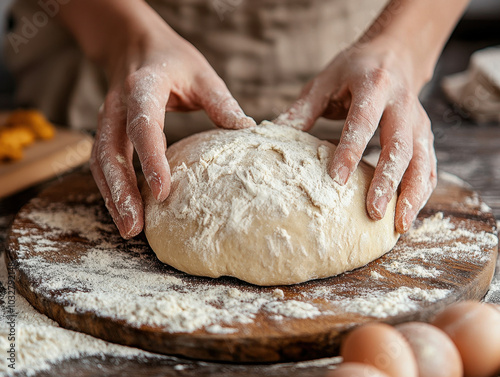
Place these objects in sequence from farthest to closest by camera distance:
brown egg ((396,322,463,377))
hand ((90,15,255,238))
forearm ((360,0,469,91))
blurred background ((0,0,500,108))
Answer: blurred background ((0,0,500,108)) → forearm ((360,0,469,91)) → hand ((90,15,255,238)) → brown egg ((396,322,463,377))

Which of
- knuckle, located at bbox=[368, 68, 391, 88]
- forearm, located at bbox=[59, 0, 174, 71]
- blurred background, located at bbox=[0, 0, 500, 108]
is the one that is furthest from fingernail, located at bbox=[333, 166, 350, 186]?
blurred background, located at bbox=[0, 0, 500, 108]

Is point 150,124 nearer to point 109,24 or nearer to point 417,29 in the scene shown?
point 109,24

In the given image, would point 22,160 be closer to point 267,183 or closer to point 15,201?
point 15,201

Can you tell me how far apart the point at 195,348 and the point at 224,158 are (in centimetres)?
51

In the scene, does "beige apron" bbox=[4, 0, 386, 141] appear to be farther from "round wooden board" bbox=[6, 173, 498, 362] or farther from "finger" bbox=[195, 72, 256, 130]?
"round wooden board" bbox=[6, 173, 498, 362]

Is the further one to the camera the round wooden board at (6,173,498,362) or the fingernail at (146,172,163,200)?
the fingernail at (146,172,163,200)

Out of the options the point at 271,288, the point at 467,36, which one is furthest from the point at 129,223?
the point at 467,36

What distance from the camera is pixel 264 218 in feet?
4.26

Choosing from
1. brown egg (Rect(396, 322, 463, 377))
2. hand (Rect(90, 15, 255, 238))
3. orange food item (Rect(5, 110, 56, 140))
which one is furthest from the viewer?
orange food item (Rect(5, 110, 56, 140))

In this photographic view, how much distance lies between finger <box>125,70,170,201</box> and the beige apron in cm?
77

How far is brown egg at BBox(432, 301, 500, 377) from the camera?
971 millimetres

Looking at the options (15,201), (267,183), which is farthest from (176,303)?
(15,201)

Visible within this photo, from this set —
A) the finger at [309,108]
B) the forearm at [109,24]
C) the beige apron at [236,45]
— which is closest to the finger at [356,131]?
the finger at [309,108]

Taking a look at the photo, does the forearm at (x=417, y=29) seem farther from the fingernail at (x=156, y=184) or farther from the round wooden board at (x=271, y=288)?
the fingernail at (x=156, y=184)
